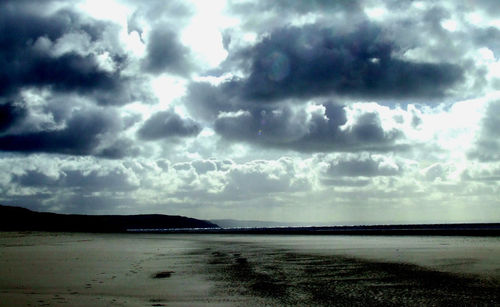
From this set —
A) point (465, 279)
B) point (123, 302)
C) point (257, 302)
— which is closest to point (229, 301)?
point (257, 302)

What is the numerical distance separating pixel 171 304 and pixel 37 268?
10.4 meters

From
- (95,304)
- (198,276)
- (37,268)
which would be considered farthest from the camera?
(37,268)

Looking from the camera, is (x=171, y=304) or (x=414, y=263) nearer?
(x=171, y=304)

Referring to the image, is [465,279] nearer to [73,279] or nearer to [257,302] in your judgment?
[257,302]

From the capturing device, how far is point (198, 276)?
652 inches

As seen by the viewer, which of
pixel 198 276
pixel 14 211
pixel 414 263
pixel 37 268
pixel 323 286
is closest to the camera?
pixel 323 286

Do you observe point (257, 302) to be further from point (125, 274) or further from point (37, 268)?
point (37, 268)

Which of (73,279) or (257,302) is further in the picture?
(73,279)

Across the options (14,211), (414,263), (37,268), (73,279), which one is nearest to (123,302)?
(73,279)

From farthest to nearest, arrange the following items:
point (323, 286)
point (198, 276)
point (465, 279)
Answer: point (198, 276)
point (465, 279)
point (323, 286)

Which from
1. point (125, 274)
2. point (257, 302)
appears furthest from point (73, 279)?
point (257, 302)

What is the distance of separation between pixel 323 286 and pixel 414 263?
8963mm

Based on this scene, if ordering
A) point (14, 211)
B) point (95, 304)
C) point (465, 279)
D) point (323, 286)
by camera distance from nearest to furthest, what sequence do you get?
point (95, 304), point (323, 286), point (465, 279), point (14, 211)

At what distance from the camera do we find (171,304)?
10.6 metres
